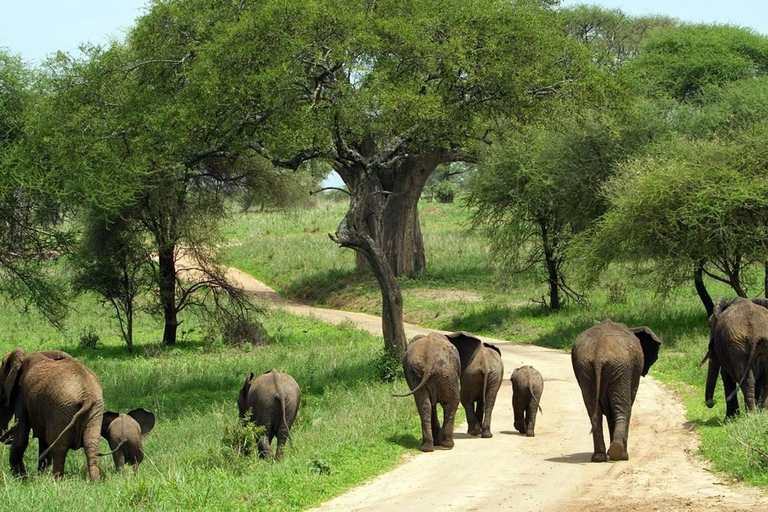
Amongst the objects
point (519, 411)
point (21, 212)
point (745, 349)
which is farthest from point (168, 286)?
point (745, 349)

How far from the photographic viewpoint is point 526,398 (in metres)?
15.5

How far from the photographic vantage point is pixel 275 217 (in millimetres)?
70188

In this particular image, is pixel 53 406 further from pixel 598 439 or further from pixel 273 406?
pixel 598 439

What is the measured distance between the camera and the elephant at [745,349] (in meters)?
14.3

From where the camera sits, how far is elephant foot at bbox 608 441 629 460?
12.8 metres

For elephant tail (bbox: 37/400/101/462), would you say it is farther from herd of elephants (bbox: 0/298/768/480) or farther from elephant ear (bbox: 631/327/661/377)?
elephant ear (bbox: 631/327/661/377)

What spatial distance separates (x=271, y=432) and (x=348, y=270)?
111ft

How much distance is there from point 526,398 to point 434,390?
1645 millimetres

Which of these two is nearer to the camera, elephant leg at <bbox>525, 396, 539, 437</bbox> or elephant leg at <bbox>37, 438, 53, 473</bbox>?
elephant leg at <bbox>37, 438, 53, 473</bbox>

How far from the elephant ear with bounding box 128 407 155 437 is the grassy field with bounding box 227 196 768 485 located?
744 cm

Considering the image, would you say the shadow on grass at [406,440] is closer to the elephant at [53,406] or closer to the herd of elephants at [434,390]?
the herd of elephants at [434,390]

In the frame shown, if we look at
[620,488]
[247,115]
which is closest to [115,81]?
[247,115]

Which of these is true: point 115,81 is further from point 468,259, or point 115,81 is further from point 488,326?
point 468,259

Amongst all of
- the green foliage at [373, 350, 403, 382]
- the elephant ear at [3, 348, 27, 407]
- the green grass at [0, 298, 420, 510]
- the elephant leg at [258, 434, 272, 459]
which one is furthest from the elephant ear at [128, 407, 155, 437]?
the green foliage at [373, 350, 403, 382]
